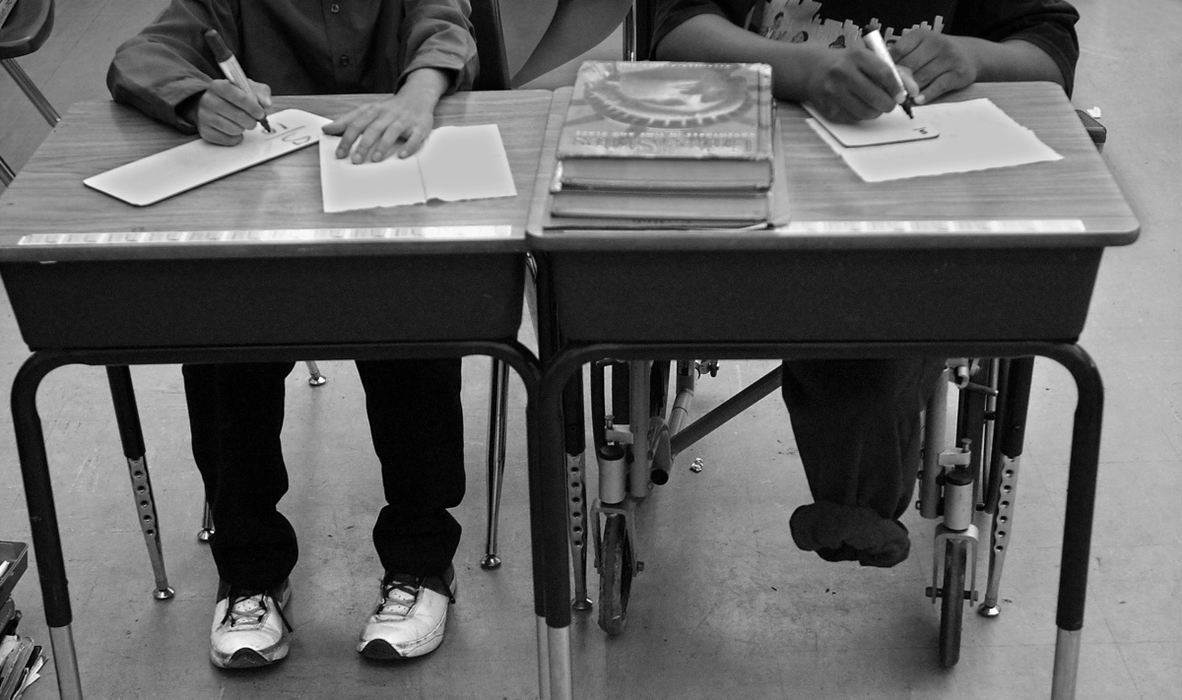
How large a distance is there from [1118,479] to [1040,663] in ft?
1.53

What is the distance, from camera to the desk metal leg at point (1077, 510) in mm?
1345

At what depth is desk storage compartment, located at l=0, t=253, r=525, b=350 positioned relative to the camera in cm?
133

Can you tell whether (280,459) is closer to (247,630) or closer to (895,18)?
(247,630)

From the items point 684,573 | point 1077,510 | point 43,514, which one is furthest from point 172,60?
point 1077,510

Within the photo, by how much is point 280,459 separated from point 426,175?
0.60m

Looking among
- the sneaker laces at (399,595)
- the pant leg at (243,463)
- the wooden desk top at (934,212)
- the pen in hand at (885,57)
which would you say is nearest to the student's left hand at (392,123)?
the wooden desk top at (934,212)

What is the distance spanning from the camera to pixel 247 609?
1863 millimetres

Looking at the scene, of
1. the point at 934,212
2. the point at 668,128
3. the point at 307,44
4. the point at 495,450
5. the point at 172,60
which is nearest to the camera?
the point at 934,212

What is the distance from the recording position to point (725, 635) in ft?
6.15

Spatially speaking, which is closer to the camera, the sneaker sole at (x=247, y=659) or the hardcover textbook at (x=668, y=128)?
the hardcover textbook at (x=668, y=128)

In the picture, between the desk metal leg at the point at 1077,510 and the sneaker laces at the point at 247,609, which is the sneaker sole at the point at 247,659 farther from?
the desk metal leg at the point at 1077,510

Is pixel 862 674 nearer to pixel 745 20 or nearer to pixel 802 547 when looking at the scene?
pixel 802 547

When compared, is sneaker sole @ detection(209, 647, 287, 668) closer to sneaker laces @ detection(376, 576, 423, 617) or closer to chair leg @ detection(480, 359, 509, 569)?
sneaker laces @ detection(376, 576, 423, 617)

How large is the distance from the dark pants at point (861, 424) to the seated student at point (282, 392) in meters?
0.48
